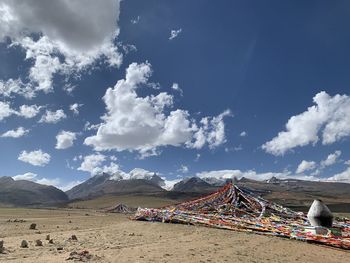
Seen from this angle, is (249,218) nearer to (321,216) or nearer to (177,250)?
(321,216)

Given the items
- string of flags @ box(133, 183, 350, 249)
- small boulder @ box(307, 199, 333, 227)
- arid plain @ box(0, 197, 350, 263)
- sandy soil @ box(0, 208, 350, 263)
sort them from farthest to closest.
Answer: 1. small boulder @ box(307, 199, 333, 227)
2. string of flags @ box(133, 183, 350, 249)
3. sandy soil @ box(0, 208, 350, 263)
4. arid plain @ box(0, 197, 350, 263)

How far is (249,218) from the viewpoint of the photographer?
1207 inches

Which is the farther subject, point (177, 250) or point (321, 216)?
point (321, 216)

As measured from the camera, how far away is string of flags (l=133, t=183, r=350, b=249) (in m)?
21.6

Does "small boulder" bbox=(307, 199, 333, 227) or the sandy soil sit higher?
"small boulder" bbox=(307, 199, 333, 227)

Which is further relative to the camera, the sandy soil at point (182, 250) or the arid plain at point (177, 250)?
the sandy soil at point (182, 250)

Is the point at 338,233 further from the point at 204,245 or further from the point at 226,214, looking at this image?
the point at 226,214

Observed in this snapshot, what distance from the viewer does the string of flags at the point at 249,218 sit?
2159 cm

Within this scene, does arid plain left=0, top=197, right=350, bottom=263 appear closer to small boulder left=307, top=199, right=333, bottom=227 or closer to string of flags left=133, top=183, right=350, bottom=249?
string of flags left=133, top=183, right=350, bottom=249

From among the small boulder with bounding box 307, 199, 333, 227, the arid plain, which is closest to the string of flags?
the small boulder with bounding box 307, 199, 333, 227

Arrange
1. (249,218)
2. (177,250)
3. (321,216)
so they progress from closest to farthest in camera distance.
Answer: (177,250) → (321,216) → (249,218)

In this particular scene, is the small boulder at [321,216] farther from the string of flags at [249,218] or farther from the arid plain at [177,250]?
the arid plain at [177,250]

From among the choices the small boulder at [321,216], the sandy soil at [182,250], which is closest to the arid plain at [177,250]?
the sandy soil at [182,250]

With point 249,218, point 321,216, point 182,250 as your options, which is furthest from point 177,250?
point 249,218
